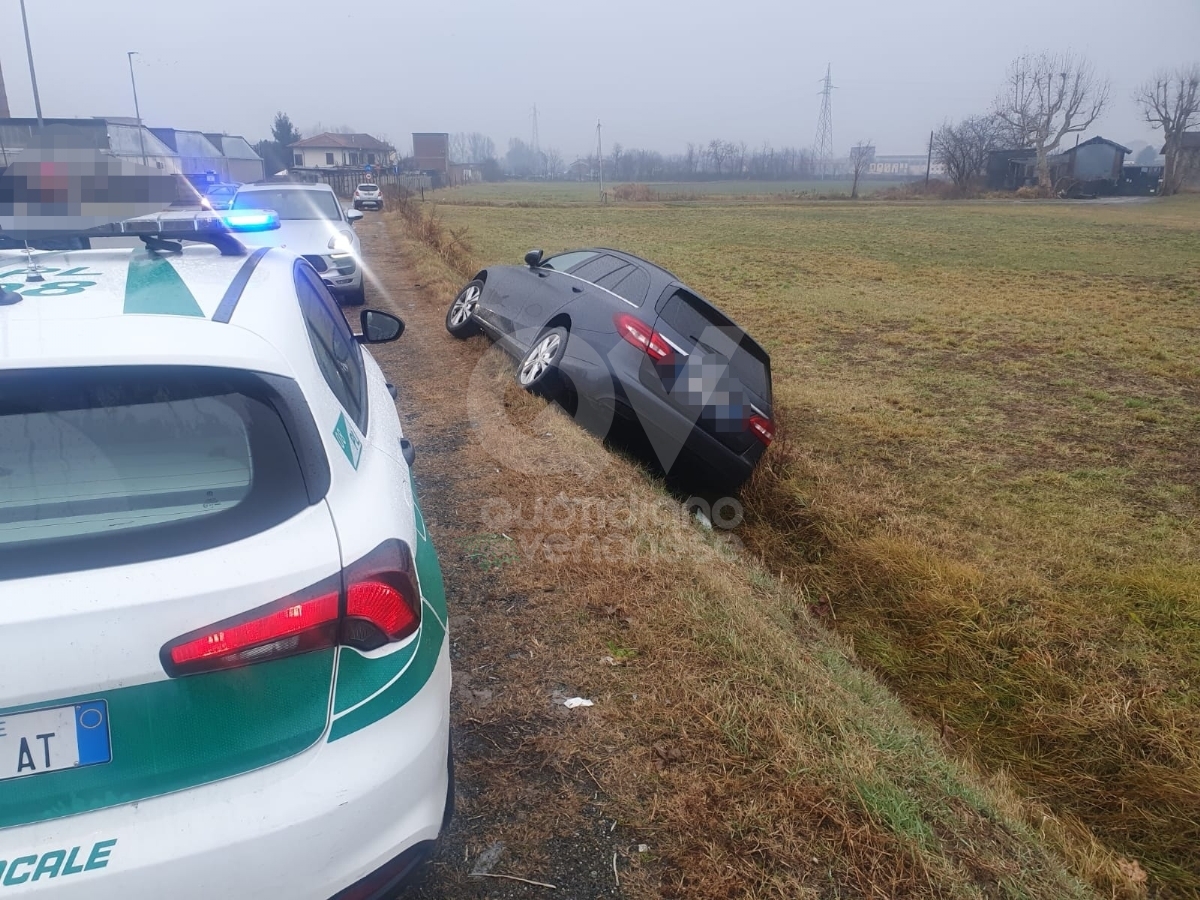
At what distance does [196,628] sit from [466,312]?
7520 millimetres

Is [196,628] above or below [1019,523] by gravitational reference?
above

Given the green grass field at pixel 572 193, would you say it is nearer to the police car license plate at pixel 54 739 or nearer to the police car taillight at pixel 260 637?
the police car taillight at pixel 260 637

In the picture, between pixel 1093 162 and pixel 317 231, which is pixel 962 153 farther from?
pixel 317 231

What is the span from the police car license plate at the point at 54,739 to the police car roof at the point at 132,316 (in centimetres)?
65

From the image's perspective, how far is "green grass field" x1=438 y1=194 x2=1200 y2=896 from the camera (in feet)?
12.0

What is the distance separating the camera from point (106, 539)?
1.48m

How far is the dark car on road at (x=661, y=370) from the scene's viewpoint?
18.1 feet

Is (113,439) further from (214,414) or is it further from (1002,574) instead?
(1002,574)

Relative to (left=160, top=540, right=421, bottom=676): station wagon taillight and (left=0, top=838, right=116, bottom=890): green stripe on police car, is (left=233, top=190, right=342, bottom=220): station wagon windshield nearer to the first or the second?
(left=160, top=540, right=421, bottom=676): station wagon taillight

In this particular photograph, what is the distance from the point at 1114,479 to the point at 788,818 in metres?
5.43

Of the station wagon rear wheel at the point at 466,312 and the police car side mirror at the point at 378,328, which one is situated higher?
the police car side mirror at the point at 378,328

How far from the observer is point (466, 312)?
869cm

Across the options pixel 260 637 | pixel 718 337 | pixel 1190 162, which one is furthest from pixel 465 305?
pixel 1190 162

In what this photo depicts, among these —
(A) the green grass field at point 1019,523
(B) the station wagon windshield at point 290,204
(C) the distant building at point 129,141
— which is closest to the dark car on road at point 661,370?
(A) the green grass field at point 1019,523
